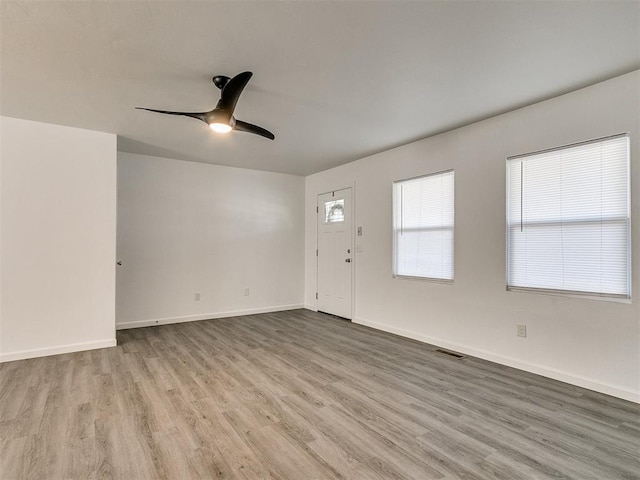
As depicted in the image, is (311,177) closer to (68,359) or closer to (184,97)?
(184,97)

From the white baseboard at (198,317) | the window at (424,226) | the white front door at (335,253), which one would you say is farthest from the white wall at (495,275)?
the white baseboard at (198,317)

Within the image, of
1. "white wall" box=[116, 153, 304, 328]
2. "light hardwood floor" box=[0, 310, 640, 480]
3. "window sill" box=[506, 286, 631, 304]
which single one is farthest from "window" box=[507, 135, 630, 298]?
"white wall" box=[116, 153, 304, 328]

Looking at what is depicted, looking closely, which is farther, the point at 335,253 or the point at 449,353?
the point at 335,253

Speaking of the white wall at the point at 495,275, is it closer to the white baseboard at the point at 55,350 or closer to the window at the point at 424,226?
the window at the point at 424,226

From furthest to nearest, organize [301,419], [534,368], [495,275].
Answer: [495,275]
[534,368]
[301,419]

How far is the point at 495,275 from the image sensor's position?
3.41m

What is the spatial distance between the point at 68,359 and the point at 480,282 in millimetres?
4394

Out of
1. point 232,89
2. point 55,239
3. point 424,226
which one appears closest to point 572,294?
point 424,226

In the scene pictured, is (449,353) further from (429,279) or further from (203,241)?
(203,241)

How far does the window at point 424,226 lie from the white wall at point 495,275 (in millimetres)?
123

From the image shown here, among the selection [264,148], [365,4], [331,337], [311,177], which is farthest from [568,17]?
[311,177]

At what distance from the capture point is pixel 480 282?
354 cm

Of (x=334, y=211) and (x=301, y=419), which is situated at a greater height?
(x=334, y=211)

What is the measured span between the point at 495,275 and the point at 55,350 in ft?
15.6
